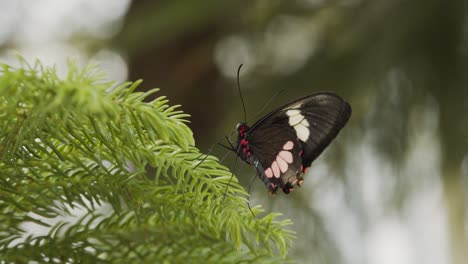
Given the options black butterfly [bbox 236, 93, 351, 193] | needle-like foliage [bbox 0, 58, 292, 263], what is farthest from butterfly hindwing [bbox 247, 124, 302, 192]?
needle-like foliage [bbox 0, 58, 292, 263]

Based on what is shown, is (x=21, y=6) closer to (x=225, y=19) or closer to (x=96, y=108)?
(x=225, y=19)

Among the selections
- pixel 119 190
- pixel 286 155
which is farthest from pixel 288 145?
pixel 119 190

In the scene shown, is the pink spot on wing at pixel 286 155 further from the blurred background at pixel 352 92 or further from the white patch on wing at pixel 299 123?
the blurred background at pixel 352 92

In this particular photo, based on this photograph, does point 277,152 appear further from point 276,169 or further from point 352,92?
point 352,92

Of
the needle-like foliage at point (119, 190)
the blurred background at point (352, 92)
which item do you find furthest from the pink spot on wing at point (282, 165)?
the blurred background at point (352, 92)

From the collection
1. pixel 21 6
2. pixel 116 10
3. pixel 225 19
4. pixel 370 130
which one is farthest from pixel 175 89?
pixel 21 6

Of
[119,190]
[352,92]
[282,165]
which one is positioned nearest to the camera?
[119,190]

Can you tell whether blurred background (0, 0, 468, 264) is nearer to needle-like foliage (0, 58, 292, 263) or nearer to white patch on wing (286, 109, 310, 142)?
white patch on wing (286, 109, 310, 142)
